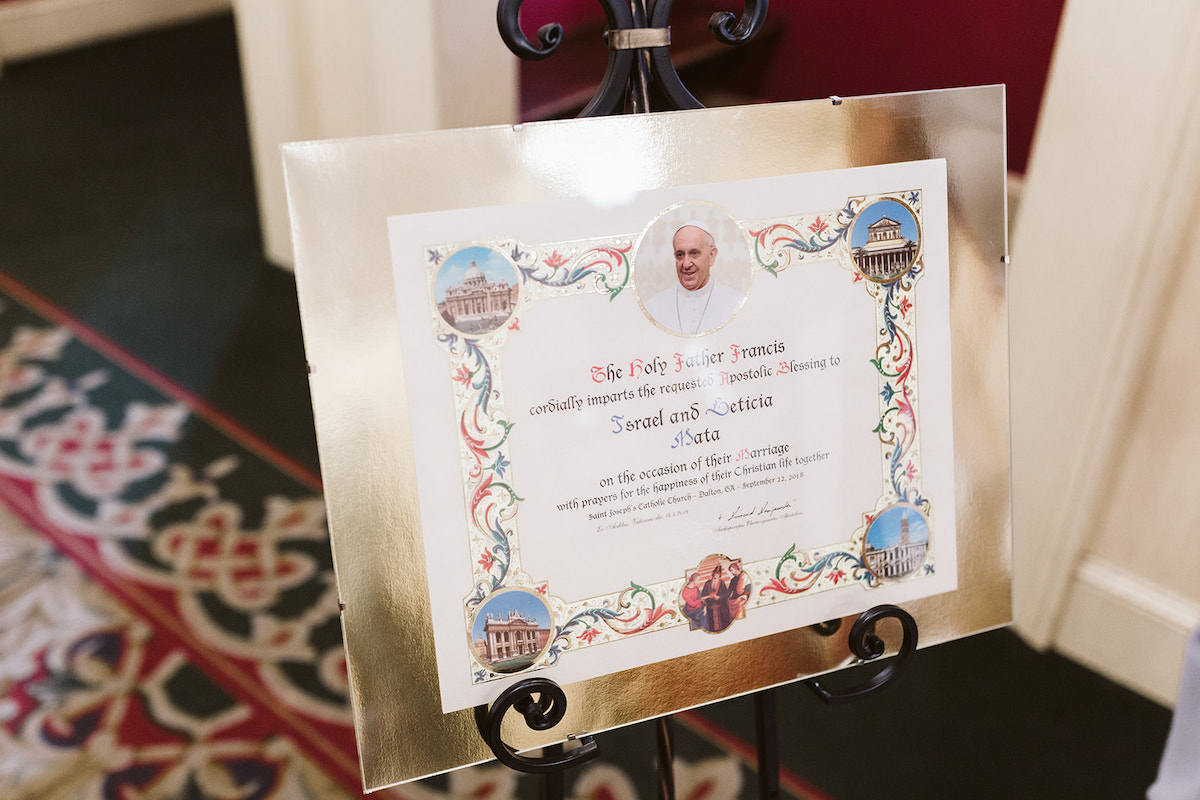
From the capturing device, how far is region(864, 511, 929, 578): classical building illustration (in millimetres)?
771

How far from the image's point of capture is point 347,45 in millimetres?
2334

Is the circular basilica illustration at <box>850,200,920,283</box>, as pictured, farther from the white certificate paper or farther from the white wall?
the white wall

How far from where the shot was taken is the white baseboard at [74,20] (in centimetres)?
445

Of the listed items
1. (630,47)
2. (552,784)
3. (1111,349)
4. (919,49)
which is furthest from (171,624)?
(919,49)

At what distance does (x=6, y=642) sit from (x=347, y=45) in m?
1.51

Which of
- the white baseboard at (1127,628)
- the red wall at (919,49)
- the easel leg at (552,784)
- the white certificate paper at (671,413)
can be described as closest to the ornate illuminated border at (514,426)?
the white certificate paper at (671,413)

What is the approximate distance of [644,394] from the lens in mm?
688

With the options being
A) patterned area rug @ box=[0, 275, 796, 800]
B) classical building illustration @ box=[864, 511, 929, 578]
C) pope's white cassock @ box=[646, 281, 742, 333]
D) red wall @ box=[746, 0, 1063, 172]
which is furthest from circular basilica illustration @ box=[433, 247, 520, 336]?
red wall @ box=[746, 0, 1063, 172]

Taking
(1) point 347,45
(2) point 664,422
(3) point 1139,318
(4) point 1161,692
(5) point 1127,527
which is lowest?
(4) point 1161,692

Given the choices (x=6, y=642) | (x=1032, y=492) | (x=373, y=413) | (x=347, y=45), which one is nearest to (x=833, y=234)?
(x=373, y=413)

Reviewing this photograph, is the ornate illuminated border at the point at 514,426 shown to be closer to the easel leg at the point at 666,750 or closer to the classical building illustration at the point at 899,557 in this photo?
the classical building illustration at the point at 899,557

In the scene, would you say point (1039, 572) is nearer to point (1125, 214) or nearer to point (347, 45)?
point (1125, 214)

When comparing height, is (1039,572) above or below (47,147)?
below

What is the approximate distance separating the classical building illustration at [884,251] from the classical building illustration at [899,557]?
0.65ft
